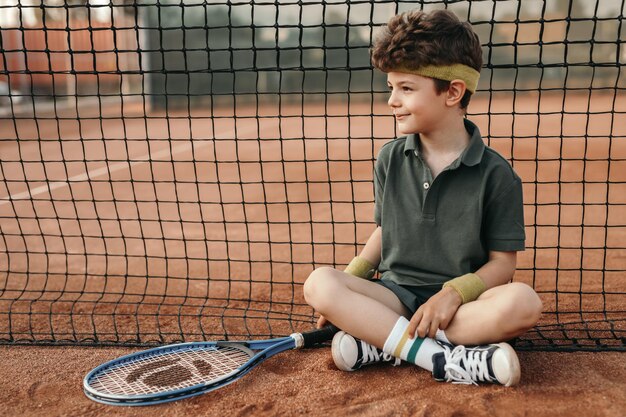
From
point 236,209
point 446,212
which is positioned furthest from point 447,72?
point 236,209

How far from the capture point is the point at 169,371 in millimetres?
2049

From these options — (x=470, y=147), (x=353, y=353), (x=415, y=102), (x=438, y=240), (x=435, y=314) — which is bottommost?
(x=353, y=353)

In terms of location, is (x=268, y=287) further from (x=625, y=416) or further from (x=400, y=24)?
(x=625, y=416)

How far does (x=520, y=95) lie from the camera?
51.7 feet

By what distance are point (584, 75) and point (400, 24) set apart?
13.7 meters

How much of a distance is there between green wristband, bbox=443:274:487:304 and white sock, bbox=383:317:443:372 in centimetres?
15

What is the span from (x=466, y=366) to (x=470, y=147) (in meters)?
0.59

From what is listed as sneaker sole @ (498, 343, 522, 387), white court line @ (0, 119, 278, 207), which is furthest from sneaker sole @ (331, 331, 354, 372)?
white court line @ (0, 119, 278, 207)

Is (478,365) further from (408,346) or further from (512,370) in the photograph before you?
(408,346)

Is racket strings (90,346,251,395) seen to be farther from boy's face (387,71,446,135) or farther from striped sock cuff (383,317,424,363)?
boy's face (387,71,446,135)

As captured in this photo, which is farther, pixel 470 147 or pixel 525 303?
pixel 470 147

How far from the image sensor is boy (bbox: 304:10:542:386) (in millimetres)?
1919

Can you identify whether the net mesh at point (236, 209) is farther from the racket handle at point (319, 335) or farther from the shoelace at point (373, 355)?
the shoelace at point (373, 355)

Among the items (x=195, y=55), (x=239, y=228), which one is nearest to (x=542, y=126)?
(x=239, y=228)
